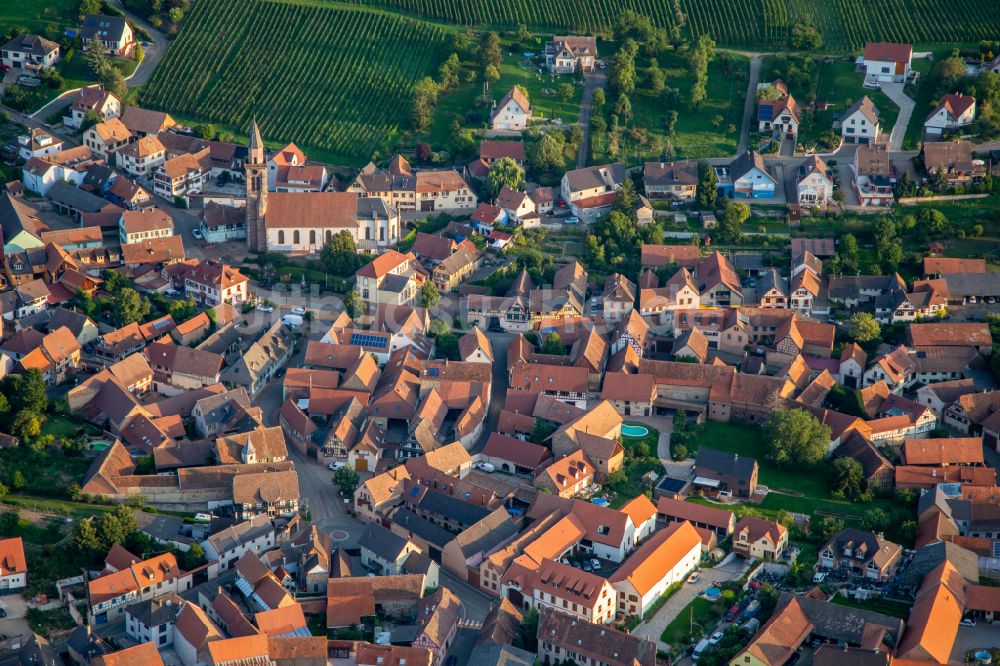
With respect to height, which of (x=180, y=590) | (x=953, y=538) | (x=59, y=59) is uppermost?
(x=59, y=59)

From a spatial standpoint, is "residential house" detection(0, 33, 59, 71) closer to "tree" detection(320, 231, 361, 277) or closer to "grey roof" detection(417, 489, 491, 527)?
"tree" detection(320, 231, 361, 277)

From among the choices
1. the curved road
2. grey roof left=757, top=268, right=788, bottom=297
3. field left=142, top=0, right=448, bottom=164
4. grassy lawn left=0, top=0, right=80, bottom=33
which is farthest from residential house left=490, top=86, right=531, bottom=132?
grassy lawn left=0, top=0, right=80, bottom=33

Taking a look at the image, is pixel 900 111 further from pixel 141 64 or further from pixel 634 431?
pixel 141 64

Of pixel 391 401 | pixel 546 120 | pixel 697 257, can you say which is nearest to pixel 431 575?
pixel 391 401

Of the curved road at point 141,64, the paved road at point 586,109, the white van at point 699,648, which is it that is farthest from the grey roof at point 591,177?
the white van at point 699,648

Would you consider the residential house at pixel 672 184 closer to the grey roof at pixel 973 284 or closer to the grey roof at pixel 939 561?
the grey roof at pixel 973 284

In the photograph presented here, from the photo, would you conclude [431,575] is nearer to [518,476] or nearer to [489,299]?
[518,476]
